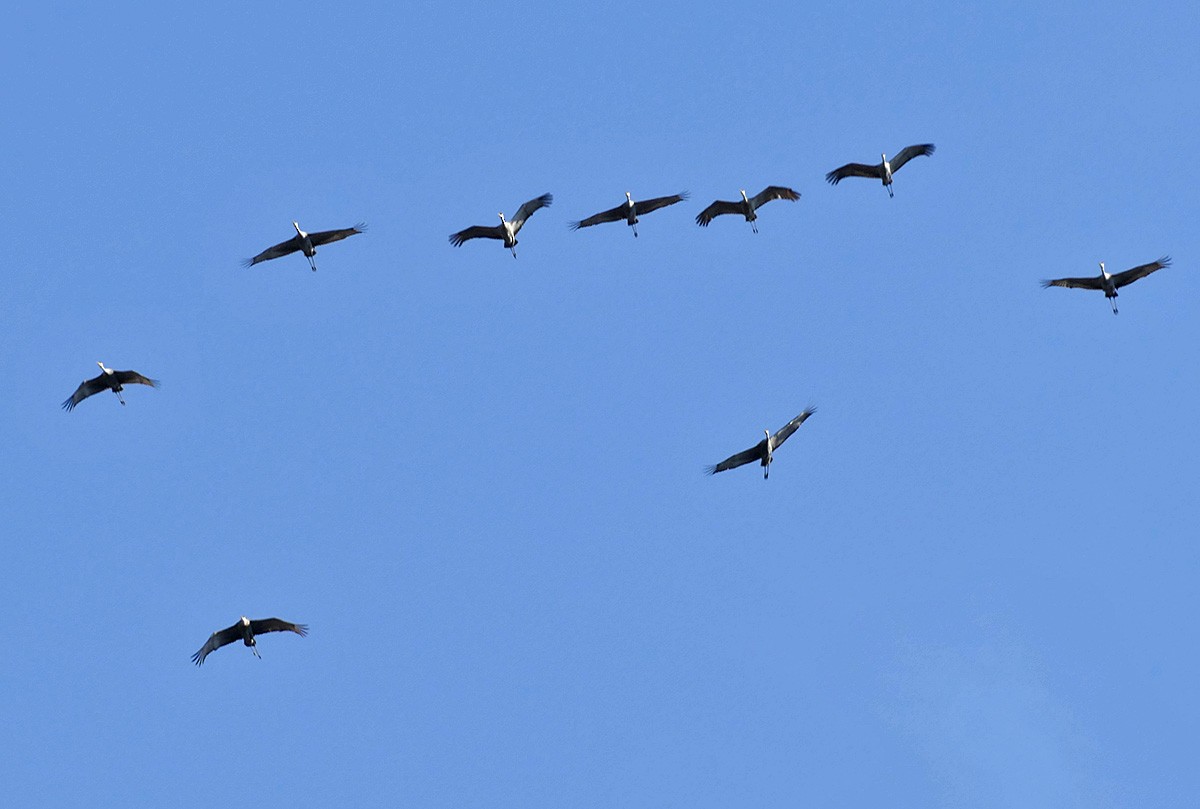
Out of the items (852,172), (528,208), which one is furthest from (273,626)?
(852,172)

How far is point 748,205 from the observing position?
75.9 meters

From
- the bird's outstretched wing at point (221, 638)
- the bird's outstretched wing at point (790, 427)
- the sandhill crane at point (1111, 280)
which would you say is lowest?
the bird's outstretched wing at point (221, 638)

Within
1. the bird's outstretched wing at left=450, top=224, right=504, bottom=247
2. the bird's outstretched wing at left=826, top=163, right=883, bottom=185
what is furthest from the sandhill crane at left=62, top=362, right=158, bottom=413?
the bird's outstretched wing at left=826, top=163, right=883, bottom=185

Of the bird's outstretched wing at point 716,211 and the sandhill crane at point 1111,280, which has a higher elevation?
the bird's outstretched wing at point 716,211

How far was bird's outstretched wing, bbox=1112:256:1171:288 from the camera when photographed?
72438mm

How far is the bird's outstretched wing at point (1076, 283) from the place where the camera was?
7425cm

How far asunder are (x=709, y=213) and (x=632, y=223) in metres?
3.09

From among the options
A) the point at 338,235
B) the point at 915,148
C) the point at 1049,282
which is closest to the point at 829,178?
the point at 915,148

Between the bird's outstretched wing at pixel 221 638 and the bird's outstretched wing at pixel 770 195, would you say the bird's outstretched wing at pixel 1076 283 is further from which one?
the bird's outstretched wing at pixel 221 638

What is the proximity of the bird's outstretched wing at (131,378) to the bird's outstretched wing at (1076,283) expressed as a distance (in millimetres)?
33516

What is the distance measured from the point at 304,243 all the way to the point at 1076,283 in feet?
96.7

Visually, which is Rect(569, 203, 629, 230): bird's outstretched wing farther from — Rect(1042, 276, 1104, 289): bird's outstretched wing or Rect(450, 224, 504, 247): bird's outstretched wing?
Rect(1042, 276, 1104, 289): bird's outstretched wing

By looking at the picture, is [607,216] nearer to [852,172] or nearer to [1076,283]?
[852,172]

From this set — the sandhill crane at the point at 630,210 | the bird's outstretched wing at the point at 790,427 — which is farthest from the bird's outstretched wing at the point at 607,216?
the bird's outstretched wing at the point at 790,427
